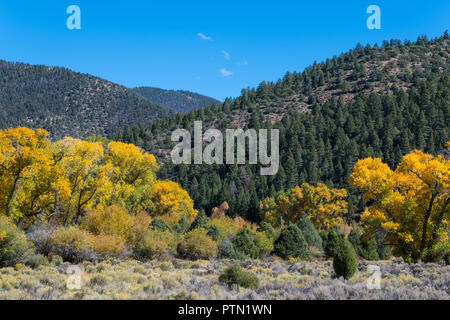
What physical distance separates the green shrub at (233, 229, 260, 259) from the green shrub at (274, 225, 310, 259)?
2.05 meters

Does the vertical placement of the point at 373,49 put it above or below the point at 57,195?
above

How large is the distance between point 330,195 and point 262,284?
40.3 metres

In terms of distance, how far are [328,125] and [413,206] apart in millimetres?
88793

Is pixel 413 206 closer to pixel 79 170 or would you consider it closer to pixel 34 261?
pixel 34 261

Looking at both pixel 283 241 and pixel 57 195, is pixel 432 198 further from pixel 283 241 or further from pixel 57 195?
pixel 57 195

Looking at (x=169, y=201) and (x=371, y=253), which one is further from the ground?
(x=169, y=201)

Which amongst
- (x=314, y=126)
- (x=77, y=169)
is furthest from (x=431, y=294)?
(x=314, y=126)

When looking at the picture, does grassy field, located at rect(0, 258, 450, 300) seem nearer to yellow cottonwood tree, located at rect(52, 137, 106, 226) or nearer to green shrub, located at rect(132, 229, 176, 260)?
green shrub, located at rect(132, 229, 176, 260)

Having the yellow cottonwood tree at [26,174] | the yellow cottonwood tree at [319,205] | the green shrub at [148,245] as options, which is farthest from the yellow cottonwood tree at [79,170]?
the yellow cottonwood tree at [319,205]

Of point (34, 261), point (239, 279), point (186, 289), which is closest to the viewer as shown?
point (186, 289)

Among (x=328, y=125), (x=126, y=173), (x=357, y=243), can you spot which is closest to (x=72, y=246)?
(x=126, y=173)

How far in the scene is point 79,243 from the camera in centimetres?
1925

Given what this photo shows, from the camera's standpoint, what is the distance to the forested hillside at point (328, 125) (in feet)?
277

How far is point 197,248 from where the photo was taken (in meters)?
25.0
